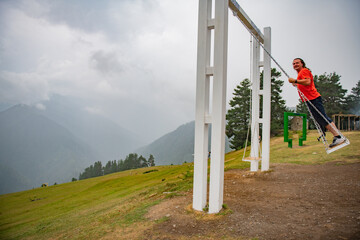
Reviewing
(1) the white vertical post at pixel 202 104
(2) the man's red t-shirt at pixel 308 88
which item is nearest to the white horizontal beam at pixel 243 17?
(1) the white vertical post at pixel 202 104

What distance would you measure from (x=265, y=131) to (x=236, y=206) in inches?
150

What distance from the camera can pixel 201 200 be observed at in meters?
4.11

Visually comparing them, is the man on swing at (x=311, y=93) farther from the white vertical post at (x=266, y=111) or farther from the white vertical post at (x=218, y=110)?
the white vertical post at (x=266, y=111)

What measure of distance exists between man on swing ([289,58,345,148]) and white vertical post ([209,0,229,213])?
1.95 metres

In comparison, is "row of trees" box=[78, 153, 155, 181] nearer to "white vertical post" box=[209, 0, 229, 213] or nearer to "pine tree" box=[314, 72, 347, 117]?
"pine tree" box=[314, 72, 347, 117]

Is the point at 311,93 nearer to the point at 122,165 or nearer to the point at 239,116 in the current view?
the point at 239,116

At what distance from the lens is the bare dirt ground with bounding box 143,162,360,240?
10.4 ft

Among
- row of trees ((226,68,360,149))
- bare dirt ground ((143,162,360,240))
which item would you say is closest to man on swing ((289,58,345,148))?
bare dirt ground ((143,162,360,240))

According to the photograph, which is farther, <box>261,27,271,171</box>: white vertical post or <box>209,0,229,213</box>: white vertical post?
<box>261,27,271,171</box>: white vertical post

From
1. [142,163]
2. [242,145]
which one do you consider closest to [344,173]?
[242,145]

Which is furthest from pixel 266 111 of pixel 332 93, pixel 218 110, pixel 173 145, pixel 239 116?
pixel 173 145

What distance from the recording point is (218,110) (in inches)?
155

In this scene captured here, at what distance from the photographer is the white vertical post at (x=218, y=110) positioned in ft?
12.9

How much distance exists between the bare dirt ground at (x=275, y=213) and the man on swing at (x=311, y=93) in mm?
1355
